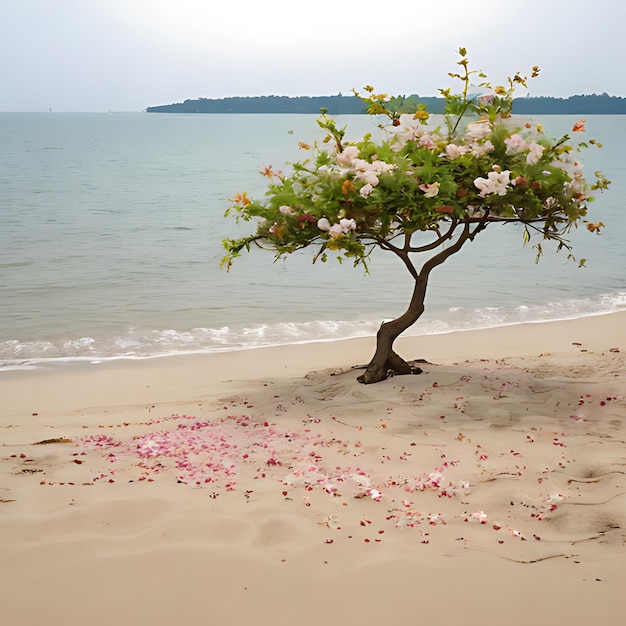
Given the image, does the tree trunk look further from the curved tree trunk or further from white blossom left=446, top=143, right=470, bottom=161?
white blossom left=446, top=143, right=470, bottom=161

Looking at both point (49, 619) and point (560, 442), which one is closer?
point (49, 619)

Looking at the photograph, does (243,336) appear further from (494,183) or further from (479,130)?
(494,183)

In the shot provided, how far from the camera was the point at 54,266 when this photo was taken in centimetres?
2016

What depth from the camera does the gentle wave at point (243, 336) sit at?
39.0ft

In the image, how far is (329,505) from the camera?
488cm

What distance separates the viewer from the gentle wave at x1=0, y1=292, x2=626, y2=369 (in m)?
11.9

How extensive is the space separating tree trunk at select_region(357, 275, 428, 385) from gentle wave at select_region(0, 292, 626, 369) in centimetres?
422

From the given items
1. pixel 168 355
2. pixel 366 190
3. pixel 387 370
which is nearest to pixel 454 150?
pixel 366 190

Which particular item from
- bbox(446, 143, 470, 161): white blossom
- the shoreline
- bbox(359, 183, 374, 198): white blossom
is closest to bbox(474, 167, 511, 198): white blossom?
bbox(446, 143, 470, 161): white blossom

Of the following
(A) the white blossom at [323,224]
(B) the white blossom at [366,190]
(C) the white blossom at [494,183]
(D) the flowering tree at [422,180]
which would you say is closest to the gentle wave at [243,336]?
(D) the flowering tree at [422,180]

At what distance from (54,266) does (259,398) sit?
45.3 feet

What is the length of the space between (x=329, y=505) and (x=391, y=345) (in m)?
3.60

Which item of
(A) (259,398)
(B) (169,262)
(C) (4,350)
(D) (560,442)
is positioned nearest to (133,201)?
(B) (169,262)

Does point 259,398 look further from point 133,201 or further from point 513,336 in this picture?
point 133,201
